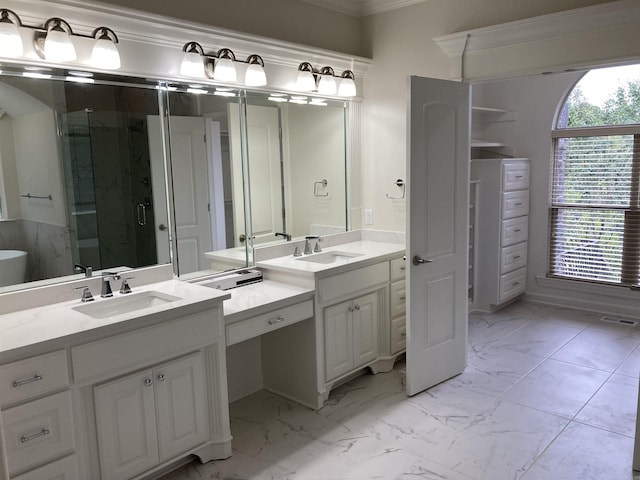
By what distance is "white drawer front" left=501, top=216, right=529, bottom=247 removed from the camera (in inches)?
185

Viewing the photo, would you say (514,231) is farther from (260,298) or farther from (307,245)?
(260,298)

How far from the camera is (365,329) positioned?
335 centimetres

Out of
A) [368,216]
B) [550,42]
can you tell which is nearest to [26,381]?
[368,216]

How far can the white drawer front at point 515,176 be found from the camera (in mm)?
4613

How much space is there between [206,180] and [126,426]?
4.61ft

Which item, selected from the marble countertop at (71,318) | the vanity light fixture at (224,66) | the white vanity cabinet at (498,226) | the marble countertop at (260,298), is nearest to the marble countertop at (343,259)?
the marble countertop at (260,298)

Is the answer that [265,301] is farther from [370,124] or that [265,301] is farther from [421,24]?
[421,24]

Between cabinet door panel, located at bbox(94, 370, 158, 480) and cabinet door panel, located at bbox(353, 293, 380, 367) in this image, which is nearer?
cabinet door panel, located at bbox(94, 370, 158, 480)

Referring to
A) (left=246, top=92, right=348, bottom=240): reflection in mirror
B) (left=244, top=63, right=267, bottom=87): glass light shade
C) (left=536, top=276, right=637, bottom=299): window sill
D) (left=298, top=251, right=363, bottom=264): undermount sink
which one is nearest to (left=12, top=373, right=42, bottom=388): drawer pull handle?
(left=246, top=92, right=348, bottom=240): reflection in mirror

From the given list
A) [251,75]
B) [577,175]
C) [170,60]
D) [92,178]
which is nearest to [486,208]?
[577,175]

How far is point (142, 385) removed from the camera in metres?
2.18

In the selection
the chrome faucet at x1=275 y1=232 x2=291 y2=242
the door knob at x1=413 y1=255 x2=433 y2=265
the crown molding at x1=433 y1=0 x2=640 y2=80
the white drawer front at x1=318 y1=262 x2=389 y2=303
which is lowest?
the white drawer front at x1=318 y1=262 x2=389 y2=303

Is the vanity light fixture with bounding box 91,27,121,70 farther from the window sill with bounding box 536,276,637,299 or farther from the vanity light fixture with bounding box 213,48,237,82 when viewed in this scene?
the window sill with bounding box 536,276,637,299

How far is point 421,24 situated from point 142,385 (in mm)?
2874
